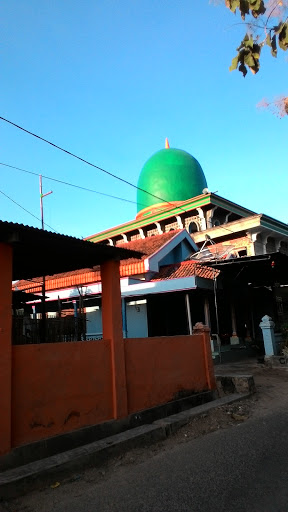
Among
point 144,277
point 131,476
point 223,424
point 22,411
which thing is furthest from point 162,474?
point 144,277

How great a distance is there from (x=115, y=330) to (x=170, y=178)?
25271 millimetres

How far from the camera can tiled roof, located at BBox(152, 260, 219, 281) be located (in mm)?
14750

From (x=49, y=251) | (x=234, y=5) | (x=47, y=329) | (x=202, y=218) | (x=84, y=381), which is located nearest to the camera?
(x=234, y=5)

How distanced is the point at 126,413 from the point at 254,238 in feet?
55.0

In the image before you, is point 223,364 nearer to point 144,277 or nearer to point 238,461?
point 144,277

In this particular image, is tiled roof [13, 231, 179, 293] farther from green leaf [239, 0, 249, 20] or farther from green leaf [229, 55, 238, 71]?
green leaf [239, 0, 249, 20]

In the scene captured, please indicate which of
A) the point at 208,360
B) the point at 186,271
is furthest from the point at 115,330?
the point at 186,271

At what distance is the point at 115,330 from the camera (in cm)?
645

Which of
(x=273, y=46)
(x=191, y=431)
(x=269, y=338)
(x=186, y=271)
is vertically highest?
(x=273, y=46)

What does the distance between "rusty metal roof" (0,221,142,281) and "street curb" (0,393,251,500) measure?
8.81 ft

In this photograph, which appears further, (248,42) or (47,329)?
(47,329)

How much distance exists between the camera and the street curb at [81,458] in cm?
423

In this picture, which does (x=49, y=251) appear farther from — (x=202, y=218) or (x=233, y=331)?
(x=202, y=218)

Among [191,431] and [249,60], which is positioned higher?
[249,60]
